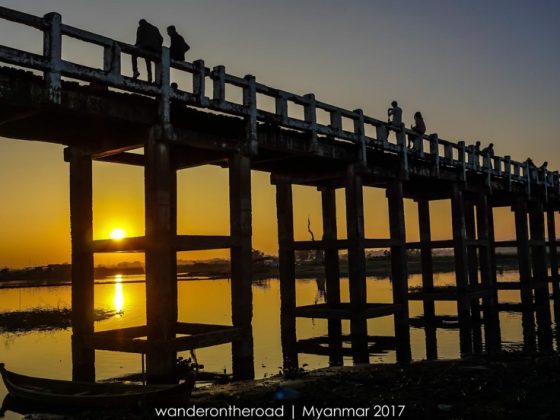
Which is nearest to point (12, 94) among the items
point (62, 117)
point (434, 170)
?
point (62, 117)

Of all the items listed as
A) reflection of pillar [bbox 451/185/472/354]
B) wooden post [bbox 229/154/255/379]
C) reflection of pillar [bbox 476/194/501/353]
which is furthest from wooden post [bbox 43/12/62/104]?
reflection of pillar [bbox 476/194/501/353]

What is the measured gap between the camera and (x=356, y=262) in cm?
1819

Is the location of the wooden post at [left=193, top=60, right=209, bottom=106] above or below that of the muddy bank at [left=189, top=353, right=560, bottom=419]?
above

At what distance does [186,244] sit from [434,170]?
1246 cm

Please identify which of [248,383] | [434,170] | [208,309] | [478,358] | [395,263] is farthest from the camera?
[208,309]

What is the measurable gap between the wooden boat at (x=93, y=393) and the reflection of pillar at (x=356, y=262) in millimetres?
8610

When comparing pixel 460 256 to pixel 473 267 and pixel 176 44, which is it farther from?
pixel 176 44

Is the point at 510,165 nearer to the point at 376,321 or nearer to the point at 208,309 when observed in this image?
the point at 376,321

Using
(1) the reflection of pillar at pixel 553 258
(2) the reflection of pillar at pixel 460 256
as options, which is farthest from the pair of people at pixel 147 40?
(1) the reflection of pillar at pixel 553 258

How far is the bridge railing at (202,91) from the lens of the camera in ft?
35.2

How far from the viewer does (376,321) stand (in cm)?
3084

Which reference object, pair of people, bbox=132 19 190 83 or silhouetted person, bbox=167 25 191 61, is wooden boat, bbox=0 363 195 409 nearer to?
pair of people, bbox=132 19 190 83

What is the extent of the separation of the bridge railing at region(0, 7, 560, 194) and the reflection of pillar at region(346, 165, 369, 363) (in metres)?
1.06

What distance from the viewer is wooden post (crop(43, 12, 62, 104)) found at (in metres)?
10.7
